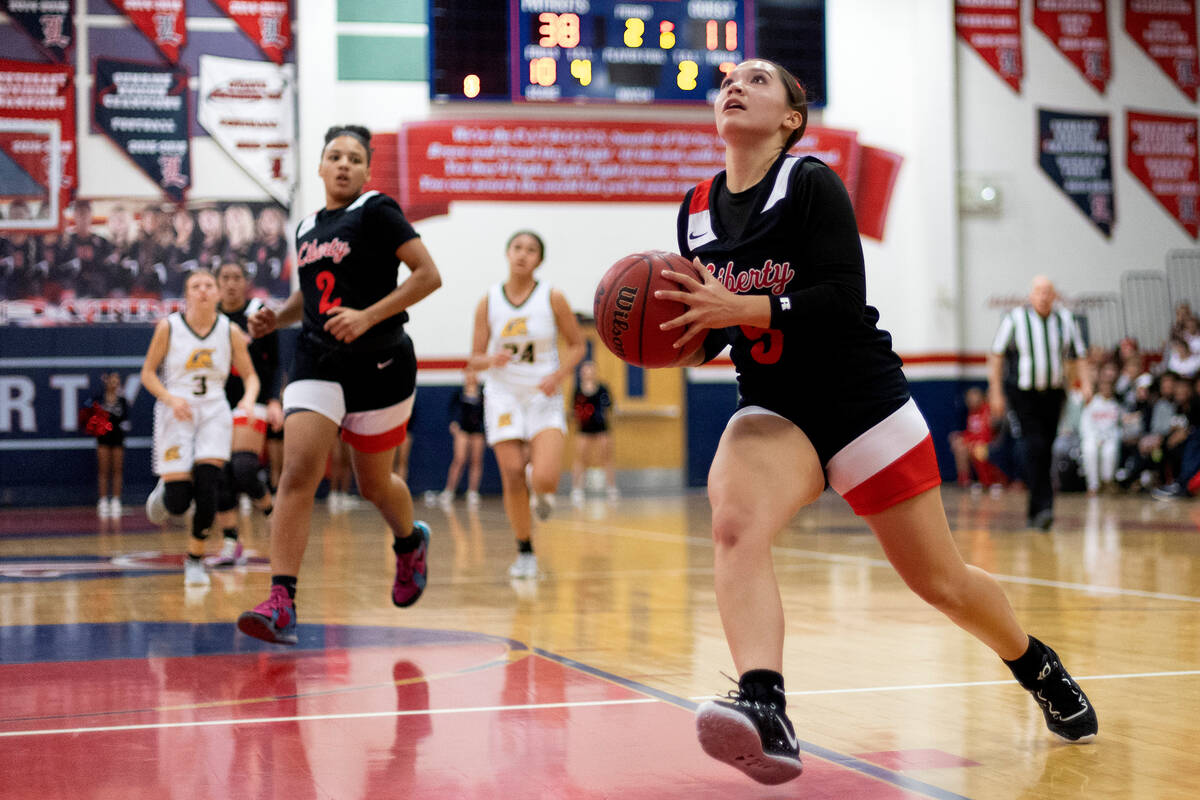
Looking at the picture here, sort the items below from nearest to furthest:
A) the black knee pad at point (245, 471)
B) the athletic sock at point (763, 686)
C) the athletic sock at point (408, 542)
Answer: the athletic sock at point (763, 686) → the athletic sock at point (408, 542) → the black knee pad at point (245, 471)

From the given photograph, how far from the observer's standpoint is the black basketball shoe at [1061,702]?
10.7 ft

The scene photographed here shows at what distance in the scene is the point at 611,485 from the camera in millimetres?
15969

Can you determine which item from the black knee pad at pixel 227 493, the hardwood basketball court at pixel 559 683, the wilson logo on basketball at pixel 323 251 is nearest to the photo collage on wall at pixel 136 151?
the hardwood basketball court at pixel 559 683

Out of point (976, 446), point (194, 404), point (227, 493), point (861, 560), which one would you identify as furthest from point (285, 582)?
point (976, 446)

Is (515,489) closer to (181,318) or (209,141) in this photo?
(181,318)

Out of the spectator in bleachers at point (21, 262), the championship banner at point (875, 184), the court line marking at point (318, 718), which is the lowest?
the court line marking at point (318, 718)

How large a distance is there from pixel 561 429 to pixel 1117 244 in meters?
13.6

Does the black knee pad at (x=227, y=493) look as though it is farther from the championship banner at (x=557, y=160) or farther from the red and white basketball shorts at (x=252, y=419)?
the championship banner at (x=557, y=160)

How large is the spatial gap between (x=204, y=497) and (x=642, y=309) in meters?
4.59

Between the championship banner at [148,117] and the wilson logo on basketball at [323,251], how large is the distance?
1153 centimetres

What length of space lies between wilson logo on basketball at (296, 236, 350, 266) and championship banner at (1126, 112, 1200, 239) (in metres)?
16.1

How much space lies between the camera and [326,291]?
494 centimetres

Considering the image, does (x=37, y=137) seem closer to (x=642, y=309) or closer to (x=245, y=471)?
(x=245, y=471)

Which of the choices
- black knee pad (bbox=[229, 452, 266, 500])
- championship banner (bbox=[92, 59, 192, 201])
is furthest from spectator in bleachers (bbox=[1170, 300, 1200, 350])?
black knee pad (bbox=[229, 452, 266, 500])
